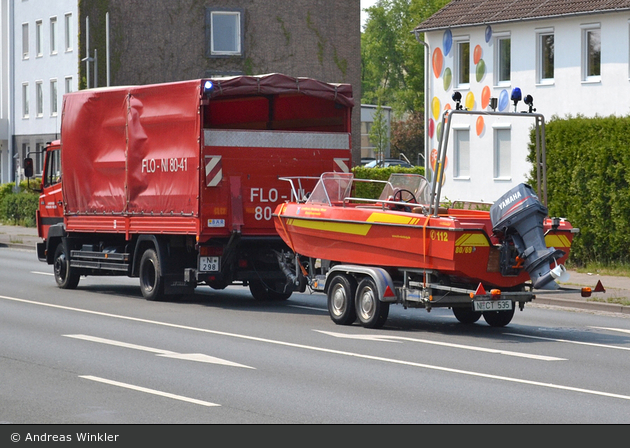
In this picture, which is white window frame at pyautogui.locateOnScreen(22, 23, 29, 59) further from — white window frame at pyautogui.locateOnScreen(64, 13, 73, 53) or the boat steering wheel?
the boat steering wheel

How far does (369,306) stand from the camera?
14438mm

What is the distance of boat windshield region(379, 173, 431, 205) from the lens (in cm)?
1502

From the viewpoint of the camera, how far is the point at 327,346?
41.9 ft

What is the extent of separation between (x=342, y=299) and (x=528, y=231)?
2.74 m

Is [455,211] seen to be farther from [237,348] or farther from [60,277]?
[60,277]

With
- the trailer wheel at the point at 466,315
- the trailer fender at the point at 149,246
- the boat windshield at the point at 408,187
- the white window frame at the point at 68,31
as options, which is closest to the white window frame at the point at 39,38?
the white window frame at the point at 68,31

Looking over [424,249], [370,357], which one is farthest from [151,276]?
[370,357]

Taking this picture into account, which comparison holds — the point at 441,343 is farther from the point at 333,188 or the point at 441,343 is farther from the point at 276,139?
the point at 276,139

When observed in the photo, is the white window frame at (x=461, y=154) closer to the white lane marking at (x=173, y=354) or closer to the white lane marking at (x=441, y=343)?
the white lane marking at (x=441, y=343)

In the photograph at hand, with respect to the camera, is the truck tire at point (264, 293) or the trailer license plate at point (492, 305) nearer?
the trailer license plate at point (492, 305)

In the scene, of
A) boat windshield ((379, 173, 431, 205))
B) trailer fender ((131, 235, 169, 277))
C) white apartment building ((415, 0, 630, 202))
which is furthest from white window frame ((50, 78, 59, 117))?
boat windshield ((379, 173, 431, 205))

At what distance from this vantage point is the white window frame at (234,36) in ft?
191

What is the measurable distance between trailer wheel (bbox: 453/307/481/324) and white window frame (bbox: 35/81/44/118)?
Result: 52.3 metres

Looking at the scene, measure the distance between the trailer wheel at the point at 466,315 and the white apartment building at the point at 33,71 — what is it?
46.2 metres
